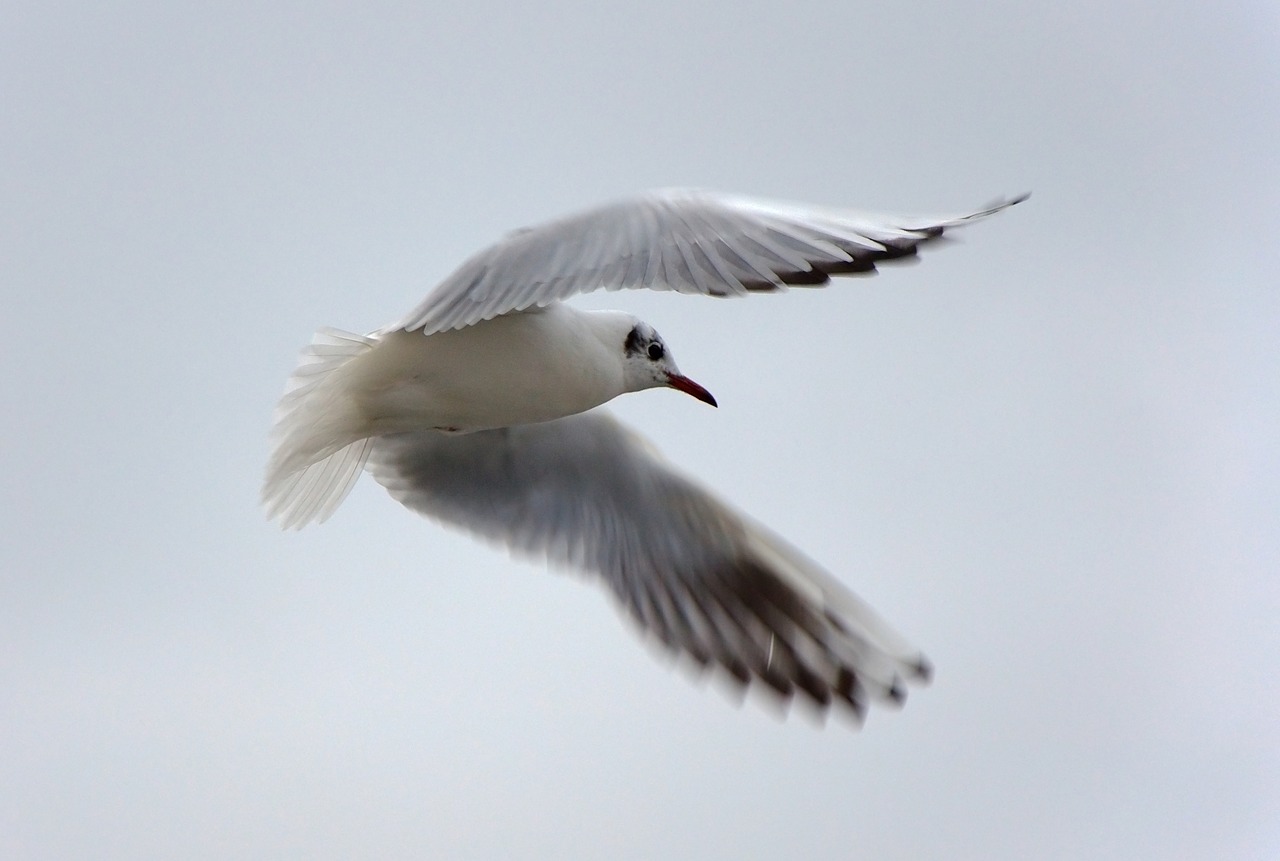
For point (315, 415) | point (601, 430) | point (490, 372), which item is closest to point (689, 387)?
point (601, 430)

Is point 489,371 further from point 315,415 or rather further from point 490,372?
point 315,415

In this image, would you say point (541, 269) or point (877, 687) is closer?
point (541, 269)

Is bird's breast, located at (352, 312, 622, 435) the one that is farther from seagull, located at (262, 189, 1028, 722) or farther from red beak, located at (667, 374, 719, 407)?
red beak, located at (667, 374, 719, 407)

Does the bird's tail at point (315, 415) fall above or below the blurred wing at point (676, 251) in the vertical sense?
below

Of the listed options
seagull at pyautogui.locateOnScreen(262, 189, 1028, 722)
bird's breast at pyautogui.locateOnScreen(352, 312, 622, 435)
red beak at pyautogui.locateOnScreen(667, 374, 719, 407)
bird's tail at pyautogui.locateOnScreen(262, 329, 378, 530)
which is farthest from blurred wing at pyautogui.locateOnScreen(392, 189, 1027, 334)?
red beak at pyautogui.locateOnScreen(667, 374, 719, 407)

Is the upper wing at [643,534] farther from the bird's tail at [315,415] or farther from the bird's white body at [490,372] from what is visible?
the bird's white body at [490,372]

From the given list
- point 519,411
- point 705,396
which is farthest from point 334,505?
point 705,396

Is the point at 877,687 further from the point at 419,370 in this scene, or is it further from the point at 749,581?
the point at 419,370

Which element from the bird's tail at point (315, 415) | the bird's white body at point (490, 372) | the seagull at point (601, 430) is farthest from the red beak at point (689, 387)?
the bird's tail at point (315, 415)
